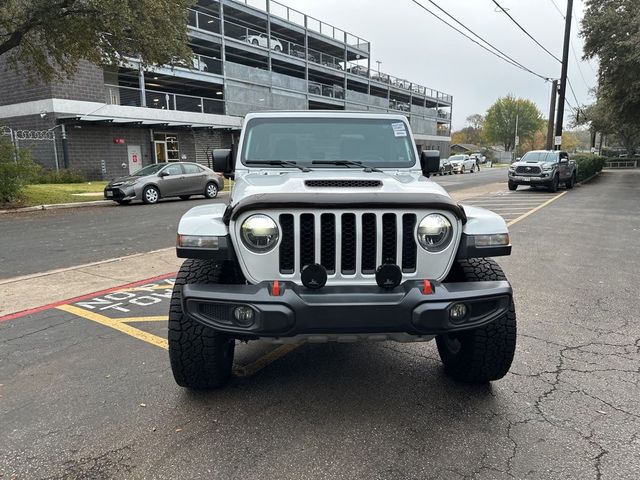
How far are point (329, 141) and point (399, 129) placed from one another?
65 cm

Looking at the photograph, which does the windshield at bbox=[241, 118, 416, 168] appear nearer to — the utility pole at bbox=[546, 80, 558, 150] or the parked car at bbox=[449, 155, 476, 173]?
the utility pole at bbox=[546, 80, 558, 150]

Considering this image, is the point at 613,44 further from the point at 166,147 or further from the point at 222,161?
the point at 166,147

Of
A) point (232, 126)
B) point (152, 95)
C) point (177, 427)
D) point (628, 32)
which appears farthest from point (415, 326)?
point (232, 126)

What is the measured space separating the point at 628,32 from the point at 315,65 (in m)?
27.8

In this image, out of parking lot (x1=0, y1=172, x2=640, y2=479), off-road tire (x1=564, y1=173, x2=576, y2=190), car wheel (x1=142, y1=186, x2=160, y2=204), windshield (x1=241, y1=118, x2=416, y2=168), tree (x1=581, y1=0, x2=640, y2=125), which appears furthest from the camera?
off-road tire (x1=564, y1=173, x2=576, y2=190)

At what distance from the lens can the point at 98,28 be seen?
1355cm

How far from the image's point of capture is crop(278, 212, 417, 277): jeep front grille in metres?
2.66

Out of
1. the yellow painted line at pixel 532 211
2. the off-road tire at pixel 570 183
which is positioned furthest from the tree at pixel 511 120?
the yellow painted line at pixel 532 211

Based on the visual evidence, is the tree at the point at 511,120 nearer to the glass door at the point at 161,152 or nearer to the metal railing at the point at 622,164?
the metal railing at the point at 622,164

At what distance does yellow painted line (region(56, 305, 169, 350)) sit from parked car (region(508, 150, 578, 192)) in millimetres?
17906

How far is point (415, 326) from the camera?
8.27 ft

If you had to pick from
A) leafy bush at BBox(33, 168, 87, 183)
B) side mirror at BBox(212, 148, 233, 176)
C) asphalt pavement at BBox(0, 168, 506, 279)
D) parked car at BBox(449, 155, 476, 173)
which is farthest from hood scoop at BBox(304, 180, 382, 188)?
parked car at BBox(449, 155, 476, 173)

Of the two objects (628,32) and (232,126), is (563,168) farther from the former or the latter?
(232,126)

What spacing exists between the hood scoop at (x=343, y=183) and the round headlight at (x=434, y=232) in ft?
1.37
